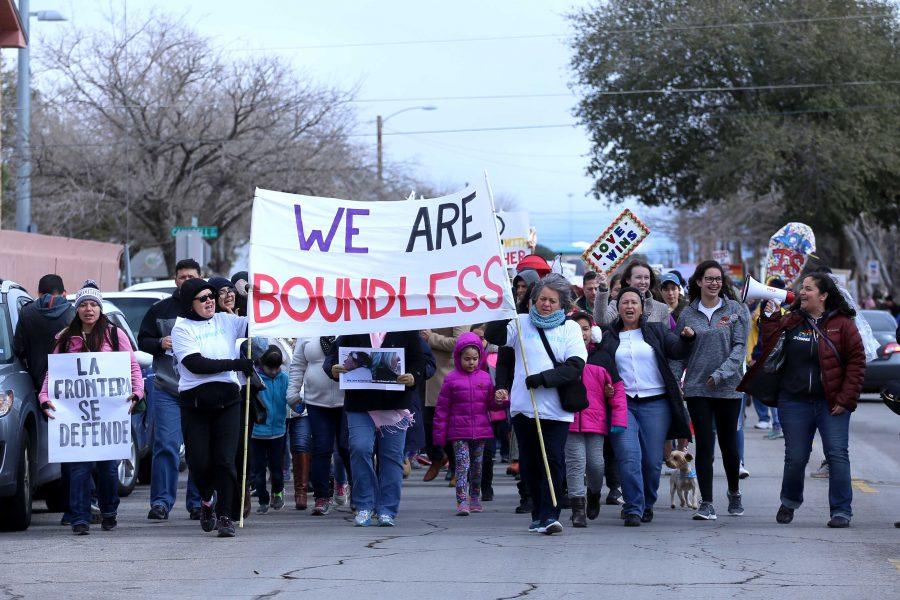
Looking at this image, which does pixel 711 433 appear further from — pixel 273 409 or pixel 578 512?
pixel 273 409

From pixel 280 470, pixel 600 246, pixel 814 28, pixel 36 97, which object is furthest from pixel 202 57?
pixel 280 470

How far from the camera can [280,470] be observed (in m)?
12.5

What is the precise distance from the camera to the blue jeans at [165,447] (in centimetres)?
1140

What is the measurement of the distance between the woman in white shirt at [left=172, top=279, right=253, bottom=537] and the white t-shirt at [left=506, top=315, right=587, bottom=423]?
187 centimetres

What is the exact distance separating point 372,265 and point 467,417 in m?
1.74

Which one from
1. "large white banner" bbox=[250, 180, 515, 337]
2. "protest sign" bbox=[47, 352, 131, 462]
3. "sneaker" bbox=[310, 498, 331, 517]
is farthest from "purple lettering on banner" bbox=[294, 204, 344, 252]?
"sneaker" bbox=[310, 498, 331, 517]

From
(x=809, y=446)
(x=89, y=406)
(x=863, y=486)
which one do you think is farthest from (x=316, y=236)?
(x=863, y=486)

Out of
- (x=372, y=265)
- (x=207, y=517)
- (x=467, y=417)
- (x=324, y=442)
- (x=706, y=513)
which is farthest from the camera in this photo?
(x=467, y=417)

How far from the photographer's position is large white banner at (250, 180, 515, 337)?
10.8 metres

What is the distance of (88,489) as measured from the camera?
10789mm

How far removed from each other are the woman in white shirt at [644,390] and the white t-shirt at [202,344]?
2750 mm

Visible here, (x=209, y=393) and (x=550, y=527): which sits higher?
(x=209, y=393)

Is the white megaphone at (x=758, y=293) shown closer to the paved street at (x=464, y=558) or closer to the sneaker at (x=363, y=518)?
the paved street at (x=464, y=558)

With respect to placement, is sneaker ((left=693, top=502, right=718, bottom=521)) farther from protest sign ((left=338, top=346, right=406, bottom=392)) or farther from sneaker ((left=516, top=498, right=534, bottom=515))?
protest sign ((left=338, top=346, right=406, bottom=392))
